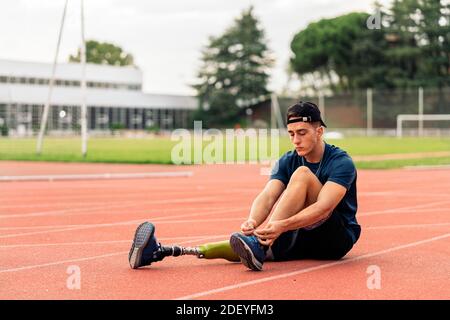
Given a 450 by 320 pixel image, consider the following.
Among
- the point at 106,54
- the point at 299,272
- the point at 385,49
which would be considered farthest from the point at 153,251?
the point at 106,54

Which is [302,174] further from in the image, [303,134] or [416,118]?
[416,118]

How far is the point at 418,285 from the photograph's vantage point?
5.30 meters

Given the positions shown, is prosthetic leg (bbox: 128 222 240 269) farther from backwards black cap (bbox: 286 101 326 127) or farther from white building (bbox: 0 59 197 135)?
white building (bbox: 0 59 197 135)

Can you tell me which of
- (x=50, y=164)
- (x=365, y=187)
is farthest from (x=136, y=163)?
(x=365, y=187)

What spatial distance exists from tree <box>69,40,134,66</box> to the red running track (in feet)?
257

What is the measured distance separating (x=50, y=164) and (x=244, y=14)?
197ft

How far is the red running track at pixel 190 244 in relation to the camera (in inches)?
203

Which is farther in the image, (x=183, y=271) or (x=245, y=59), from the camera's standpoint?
(x=245, y=59)

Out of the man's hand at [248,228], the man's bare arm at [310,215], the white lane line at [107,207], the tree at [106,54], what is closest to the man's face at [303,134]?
the man's bare arm at [310,215]

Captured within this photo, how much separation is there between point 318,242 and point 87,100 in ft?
222

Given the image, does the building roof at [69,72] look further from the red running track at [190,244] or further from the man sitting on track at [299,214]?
the man sitting on track at [299,214]

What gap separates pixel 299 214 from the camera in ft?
18.4
